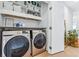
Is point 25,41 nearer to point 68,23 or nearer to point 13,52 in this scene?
point 13,52

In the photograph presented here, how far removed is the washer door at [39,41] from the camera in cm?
216

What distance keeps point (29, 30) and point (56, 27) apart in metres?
0.91

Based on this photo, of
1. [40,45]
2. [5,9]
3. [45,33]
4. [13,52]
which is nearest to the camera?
[13,52]

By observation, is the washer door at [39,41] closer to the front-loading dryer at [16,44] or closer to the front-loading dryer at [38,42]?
the front-loading dryer at [38,42]

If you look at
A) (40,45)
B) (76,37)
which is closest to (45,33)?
(40,45)

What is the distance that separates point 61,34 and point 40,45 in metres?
0.79

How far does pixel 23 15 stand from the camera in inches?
85.2

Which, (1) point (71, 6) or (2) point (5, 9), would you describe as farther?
(1) point (71, 6)

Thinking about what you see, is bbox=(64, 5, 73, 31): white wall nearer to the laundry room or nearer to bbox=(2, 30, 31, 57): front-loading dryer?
the laundry room

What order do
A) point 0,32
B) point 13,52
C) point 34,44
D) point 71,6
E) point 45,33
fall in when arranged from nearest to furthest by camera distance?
point 0,32 < point 13,52 < point 34,44 < point 45,33 < point 71,6

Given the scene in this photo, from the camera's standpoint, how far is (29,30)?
1.99 metres

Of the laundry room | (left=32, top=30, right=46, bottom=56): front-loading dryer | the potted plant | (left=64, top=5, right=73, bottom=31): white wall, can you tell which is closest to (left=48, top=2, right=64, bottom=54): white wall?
the laundry room

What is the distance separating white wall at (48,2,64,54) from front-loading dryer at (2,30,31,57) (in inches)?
30.3

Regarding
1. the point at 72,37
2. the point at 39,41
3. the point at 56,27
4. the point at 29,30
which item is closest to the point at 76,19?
the point at 72,37
